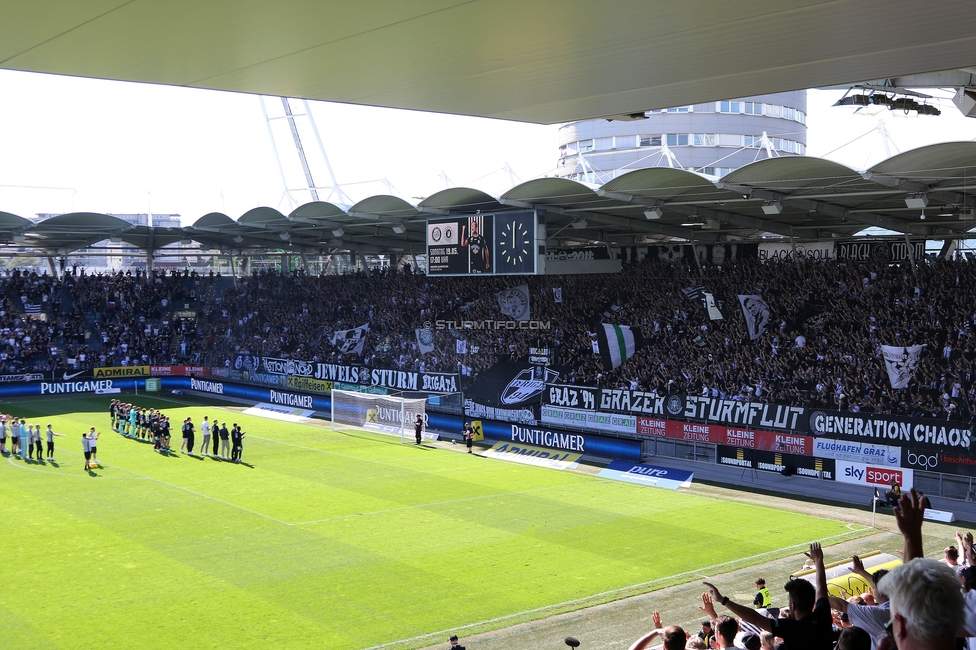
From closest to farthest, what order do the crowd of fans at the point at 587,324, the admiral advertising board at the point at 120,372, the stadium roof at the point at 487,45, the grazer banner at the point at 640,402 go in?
the stadium roof at the point at 487,45, the crowd of fans at the point at 587,324, the grazer banner at the point at 640,402, the admiral advertising board at the point at 120,372

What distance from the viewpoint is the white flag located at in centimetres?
4103

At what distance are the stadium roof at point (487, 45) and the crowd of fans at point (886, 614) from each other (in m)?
2.80

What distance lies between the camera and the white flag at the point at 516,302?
41031 millimetres

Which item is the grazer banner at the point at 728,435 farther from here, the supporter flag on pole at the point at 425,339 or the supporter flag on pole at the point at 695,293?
the supporter flag on pole at the point at 425,339

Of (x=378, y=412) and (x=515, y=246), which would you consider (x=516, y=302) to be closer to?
Result: (x=378, y=412)

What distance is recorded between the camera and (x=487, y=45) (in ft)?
17.7

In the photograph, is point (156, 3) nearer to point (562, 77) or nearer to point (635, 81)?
point (562, 77)

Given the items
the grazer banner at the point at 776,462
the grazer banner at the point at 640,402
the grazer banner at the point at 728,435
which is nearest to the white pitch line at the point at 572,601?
the grazer banner at the point at 776,462

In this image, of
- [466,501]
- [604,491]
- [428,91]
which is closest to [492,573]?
[466,501]

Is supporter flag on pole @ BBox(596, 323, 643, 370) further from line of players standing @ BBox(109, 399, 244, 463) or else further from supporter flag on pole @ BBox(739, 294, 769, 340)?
line of players standing @ BBox(109, 399, 244, 463)

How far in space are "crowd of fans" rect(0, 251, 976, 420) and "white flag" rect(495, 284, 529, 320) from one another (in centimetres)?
39

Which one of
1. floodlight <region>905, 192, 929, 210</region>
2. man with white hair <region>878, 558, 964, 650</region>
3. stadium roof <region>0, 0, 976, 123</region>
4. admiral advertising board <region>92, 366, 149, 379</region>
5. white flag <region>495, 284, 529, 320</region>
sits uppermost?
floodlight <region>905, 192, 929, 210</region>

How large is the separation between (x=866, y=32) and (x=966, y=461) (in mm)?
21237

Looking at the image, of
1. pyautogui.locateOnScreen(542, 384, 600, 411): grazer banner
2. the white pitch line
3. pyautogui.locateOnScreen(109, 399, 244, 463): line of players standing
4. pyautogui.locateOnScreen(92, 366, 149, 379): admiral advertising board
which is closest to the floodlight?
the white pitch line
